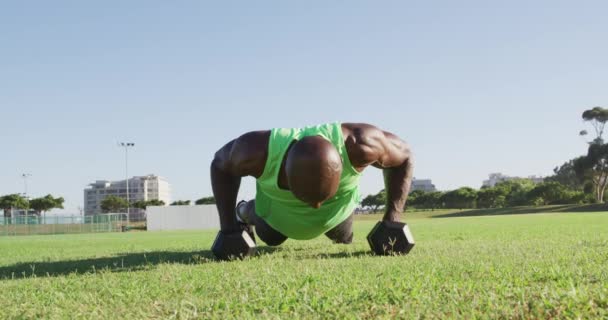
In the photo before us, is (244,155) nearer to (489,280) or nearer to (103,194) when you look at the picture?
(489,280)

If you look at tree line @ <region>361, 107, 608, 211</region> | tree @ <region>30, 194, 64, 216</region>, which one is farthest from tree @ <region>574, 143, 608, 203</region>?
tree @ <region>30, 194, 64, 216</region>

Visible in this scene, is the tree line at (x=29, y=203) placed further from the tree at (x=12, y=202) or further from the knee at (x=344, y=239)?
the knee at (x=344, y=239)

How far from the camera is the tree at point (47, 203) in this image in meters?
82.1

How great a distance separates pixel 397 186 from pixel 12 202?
8671cm

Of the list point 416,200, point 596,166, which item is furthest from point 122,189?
point 596,166

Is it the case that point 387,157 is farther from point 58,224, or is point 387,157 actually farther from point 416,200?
point 416,200

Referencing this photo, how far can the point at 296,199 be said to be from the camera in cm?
531

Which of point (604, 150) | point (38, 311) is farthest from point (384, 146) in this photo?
point (604, 150)

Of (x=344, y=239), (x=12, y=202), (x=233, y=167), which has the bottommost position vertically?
(x=344, y=239)

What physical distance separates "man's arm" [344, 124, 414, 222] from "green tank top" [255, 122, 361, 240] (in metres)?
0.11

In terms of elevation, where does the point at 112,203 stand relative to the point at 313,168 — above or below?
above

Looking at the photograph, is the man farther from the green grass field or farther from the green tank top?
the green grass field

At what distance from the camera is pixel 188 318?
2377 mm

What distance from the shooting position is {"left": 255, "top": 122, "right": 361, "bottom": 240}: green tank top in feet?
15.6
